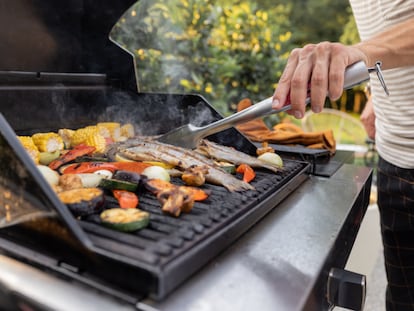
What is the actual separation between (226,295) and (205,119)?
47.0 inches

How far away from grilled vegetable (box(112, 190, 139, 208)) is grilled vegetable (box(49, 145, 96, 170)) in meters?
0.40

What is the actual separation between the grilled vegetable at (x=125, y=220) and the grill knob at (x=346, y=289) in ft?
1.68

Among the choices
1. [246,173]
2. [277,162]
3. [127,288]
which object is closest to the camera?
[127,288]

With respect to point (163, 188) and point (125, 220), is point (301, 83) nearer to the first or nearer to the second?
point (163, 188)

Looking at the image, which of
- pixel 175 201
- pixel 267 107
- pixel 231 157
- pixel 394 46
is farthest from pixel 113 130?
pixel 394 46

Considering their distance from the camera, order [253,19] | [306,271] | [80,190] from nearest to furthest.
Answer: [306,271]
[80,190]
[253,19]

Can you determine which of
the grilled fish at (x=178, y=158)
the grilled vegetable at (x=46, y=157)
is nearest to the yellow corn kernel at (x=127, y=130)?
the grilled fish at (x=178, y=158)

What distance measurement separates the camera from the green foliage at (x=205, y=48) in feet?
11.8

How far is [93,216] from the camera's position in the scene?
0.96 meters

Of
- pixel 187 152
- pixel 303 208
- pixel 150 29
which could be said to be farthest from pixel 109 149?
pixel 150 29

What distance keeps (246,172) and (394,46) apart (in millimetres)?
733

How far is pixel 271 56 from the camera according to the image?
4.83 meters

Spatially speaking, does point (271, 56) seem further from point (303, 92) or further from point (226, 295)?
point (226, 295)

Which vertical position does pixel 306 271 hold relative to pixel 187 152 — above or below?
below
